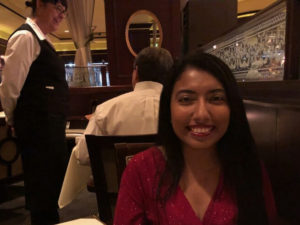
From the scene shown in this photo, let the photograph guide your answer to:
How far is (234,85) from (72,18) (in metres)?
2.77

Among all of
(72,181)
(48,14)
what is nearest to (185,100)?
(72,181)

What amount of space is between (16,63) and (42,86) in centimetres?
19

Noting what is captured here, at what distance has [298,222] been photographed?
842 mm

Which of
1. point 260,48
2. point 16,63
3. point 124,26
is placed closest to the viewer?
point 260,48

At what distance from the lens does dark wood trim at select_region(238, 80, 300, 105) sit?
797mm

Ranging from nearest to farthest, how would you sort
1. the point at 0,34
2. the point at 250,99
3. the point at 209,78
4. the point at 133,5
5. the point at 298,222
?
1. the point at 209,78
2. the point at 298,222
3. the point at 250,99
4. the point at 133,5
5. the point at 0,34

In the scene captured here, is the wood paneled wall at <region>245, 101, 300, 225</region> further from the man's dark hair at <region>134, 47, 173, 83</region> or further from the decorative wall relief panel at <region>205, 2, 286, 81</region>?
the man's dark hair at <region>134, 47, 173, 83</region>

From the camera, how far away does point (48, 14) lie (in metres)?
1.67

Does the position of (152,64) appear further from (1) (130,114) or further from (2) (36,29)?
(2) (36,29)

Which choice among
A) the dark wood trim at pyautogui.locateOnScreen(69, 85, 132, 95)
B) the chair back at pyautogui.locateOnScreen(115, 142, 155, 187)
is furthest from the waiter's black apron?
the dark wood trim at pyautogui.locateOnScreen(69, 85, 132, 95)

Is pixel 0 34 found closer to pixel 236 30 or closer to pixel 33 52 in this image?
pixel 33 52

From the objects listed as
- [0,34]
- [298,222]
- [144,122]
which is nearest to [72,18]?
[144,122]

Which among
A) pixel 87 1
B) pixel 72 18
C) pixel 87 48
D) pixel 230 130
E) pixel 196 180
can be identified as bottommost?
pixel 196 180

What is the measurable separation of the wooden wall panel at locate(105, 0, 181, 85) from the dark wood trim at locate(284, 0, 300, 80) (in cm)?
207
